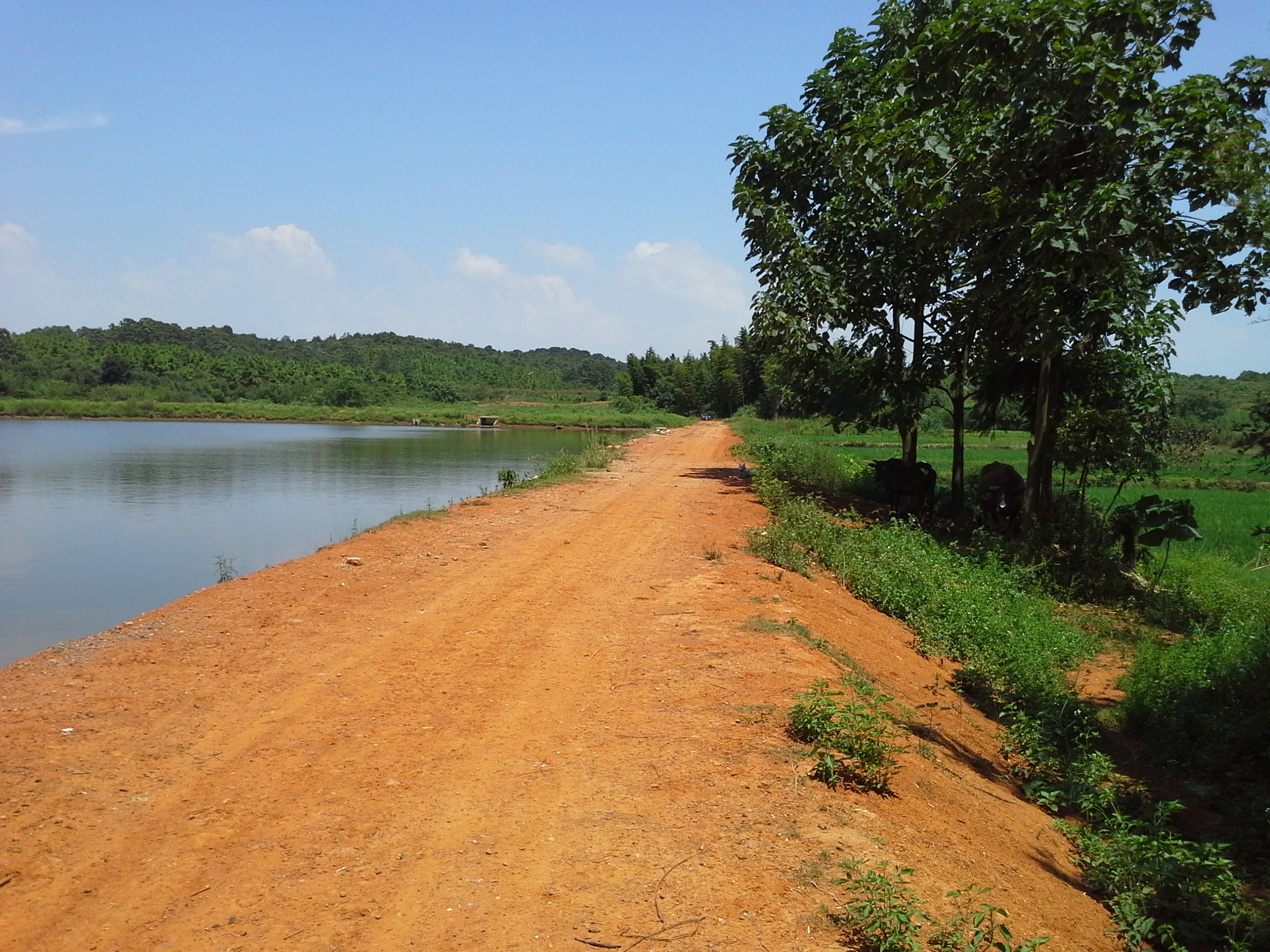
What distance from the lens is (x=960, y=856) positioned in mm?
4375

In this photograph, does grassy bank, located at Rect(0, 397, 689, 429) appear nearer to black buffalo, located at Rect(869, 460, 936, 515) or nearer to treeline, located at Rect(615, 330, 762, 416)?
treeline, located at Rect(615, 330, 762, 416)

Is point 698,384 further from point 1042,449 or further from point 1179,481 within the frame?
point 1042,449

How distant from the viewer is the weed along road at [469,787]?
332 centimetres

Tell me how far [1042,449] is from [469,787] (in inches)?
475

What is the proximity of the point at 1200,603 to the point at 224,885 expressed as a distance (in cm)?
1246

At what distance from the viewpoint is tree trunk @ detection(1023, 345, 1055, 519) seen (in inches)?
523

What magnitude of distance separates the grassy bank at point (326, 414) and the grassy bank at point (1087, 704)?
48631mm

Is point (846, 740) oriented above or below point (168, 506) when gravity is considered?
above

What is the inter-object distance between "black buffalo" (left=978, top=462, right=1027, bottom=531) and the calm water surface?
11150mm

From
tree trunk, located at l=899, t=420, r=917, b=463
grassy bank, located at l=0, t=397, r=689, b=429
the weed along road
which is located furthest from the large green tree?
grassy bank, located at l=0, t=397, r=689, b=429

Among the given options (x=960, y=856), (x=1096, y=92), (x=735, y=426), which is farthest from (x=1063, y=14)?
(x=735, y=426)

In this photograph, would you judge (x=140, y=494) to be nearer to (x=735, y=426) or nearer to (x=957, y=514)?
(x=957, y=514)

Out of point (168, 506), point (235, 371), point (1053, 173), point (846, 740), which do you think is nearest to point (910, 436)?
point (1053, 173)

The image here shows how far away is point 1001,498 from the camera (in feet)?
53.3
